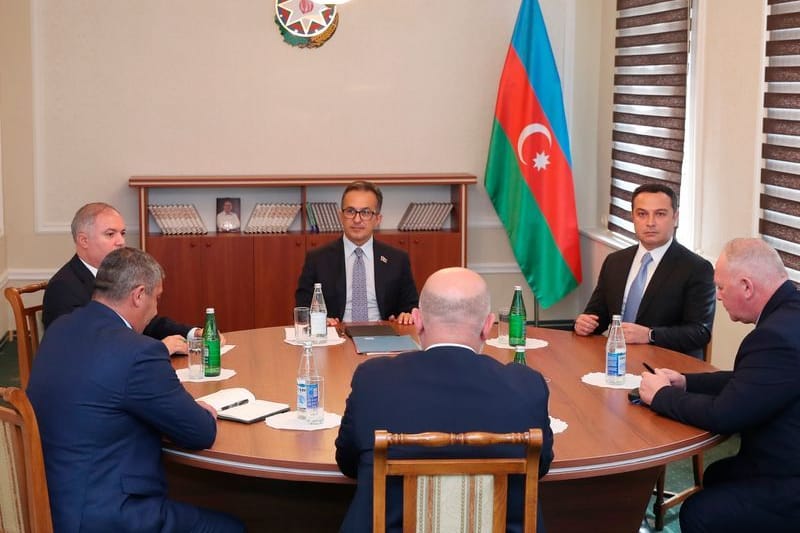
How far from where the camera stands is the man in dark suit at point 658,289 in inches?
177

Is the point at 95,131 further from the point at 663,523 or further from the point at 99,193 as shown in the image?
the point at 663,523

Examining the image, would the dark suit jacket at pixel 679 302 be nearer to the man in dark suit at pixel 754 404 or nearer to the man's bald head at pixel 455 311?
the man in dark suit at pixel 754 404

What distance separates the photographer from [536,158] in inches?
307

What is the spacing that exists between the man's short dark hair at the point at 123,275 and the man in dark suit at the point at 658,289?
207 cm

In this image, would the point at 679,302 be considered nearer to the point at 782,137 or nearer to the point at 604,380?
the point at 604,380

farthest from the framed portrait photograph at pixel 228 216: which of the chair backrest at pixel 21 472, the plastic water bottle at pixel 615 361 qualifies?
the chair backrest at pixel 21 472

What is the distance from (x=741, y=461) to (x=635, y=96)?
426 centimetres

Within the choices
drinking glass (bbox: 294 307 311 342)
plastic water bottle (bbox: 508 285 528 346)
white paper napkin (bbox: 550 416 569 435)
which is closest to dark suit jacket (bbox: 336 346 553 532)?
white paper napkin (bbox: 550 416 569 435)

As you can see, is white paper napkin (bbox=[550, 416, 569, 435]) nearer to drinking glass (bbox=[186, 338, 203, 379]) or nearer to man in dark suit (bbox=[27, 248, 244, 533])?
man in dark suit (bbox=[27, 248, 244, 533])

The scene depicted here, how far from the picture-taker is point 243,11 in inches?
303

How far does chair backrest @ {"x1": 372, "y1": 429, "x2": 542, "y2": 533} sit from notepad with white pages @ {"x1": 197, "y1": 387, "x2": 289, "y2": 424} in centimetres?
91

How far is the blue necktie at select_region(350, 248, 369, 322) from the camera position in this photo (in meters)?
5.24

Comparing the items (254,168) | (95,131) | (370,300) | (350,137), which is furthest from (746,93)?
(95,131)

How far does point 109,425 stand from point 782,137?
146 inches
